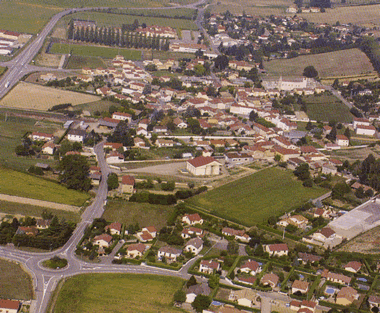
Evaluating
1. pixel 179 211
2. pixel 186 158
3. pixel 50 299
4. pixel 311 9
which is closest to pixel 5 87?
pixel 186 158

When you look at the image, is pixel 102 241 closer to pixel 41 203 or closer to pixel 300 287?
pixel 41 203

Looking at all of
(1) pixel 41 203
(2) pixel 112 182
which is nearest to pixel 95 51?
(2) pixel 112 182

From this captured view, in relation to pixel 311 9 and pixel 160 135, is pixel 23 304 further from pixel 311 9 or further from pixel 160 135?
pixel 311 9

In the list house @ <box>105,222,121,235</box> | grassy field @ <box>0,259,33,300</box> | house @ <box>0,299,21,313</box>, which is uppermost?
house @ <box>0,299,21,313</box>

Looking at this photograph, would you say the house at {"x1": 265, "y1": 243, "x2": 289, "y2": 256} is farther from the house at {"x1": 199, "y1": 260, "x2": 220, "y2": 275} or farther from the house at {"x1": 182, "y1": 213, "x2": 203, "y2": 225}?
the house at {"x1": 182, "y1": 213, "x2": 203, "y2": 225}

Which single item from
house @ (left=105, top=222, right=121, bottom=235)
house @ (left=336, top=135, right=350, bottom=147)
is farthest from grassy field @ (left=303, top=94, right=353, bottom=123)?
house @ (left=105, top=222, right=121, bottom=235)

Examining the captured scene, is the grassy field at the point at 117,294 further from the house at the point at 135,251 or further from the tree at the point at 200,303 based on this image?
the house at the point at 135,251
